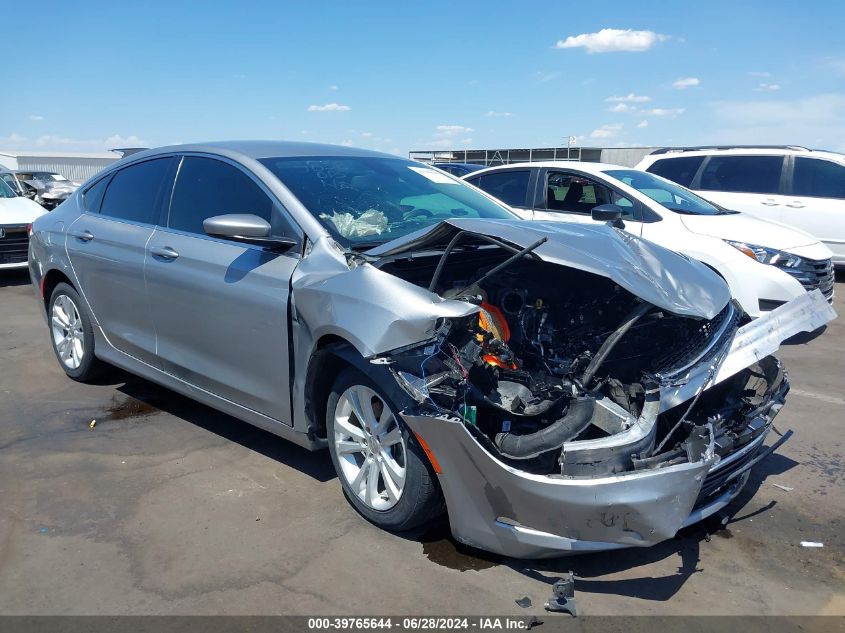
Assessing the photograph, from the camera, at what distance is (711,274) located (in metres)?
3.66

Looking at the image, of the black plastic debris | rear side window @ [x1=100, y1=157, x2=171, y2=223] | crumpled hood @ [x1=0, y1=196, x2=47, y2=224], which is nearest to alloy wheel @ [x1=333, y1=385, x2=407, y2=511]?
the black plastic debris

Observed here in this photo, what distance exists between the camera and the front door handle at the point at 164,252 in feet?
14.2

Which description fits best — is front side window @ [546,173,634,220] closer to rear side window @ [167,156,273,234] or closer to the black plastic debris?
rear side window @ [167,156,273,234]

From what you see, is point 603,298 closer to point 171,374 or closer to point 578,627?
point 578,627

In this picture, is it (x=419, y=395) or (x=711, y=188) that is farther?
(x=711, y=188)

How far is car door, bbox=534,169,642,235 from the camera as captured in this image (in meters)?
7.55

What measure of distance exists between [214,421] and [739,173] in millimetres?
8633

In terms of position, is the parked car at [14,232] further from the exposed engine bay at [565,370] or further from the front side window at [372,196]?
the exposed engine bay at [565,370]

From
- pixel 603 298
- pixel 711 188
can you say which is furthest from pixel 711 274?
pixel 711 188

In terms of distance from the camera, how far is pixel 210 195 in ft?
14.2

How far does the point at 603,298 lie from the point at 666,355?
1.50ft

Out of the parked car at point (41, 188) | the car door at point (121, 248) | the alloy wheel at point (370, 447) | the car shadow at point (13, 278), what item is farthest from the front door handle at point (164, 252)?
the parked car at point (41, 188)

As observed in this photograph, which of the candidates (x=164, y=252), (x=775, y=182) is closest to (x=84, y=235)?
(x=164, y=252)

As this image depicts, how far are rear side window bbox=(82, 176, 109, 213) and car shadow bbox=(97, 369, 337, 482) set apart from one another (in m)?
1.34
